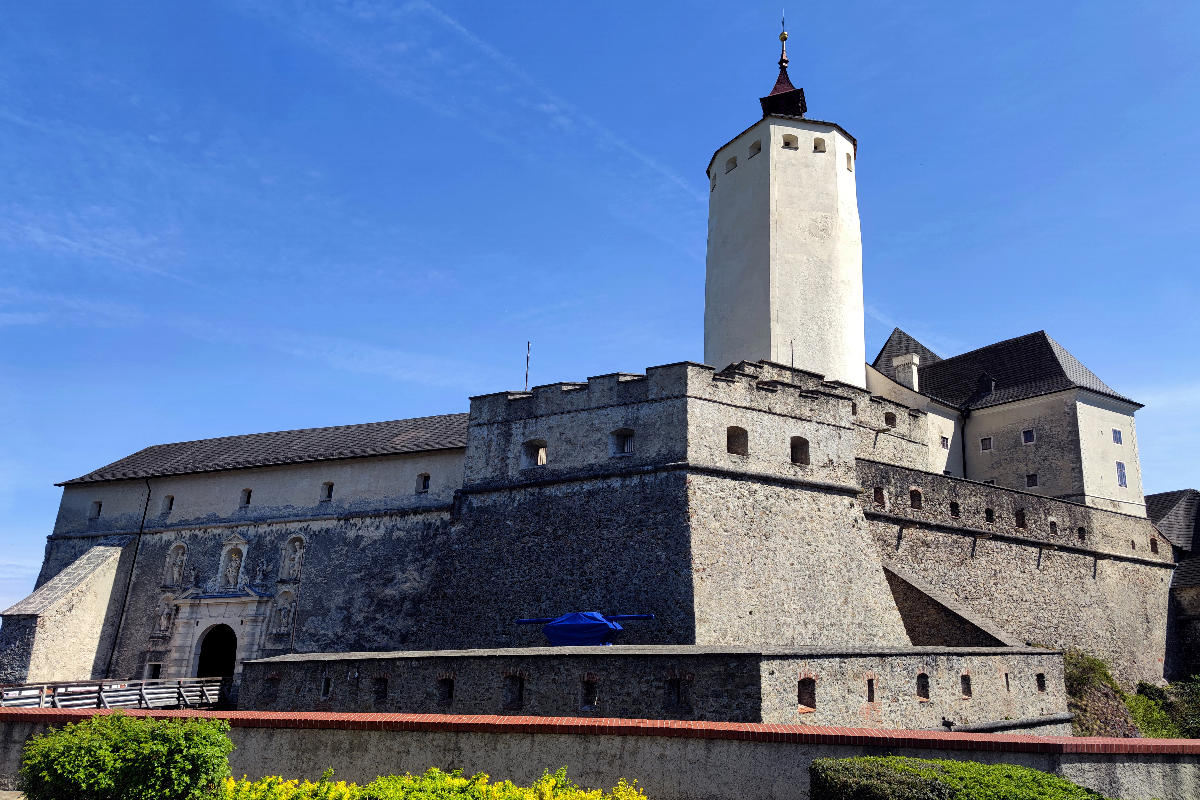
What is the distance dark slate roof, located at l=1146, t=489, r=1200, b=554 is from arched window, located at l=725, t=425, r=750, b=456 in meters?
19.7

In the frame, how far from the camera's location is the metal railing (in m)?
19.3

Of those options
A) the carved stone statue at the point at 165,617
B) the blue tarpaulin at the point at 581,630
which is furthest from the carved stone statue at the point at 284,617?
the blue tarpaulin at the point at 581,630

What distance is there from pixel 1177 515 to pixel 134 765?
1382 inches

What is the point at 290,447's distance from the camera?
95.2 feet

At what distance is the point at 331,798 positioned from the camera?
7.98 m

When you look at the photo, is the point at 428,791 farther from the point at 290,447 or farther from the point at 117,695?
the point at 290,447

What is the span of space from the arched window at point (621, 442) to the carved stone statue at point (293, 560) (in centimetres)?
1123

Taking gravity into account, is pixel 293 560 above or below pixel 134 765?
above

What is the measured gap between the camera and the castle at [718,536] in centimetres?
1599

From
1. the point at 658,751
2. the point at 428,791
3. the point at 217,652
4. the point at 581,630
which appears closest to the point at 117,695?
the point at 217,652

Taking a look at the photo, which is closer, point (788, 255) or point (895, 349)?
point (788, 255)

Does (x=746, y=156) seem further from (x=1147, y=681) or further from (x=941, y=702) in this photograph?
(x=1147, y=681)

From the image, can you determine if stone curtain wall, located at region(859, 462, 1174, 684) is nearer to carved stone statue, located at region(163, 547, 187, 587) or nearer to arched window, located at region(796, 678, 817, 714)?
arched window, located at region(796, 678, 817, 714)

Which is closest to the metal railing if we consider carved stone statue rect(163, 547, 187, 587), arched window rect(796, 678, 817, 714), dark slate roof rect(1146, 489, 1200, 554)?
carved stone statue rect(163, 547, 187, 587)
